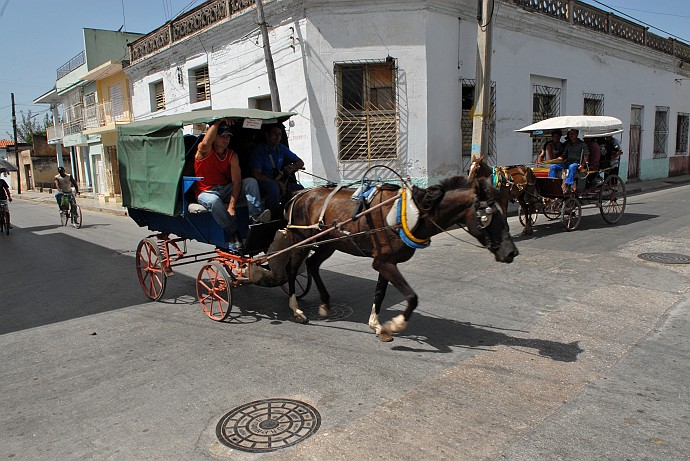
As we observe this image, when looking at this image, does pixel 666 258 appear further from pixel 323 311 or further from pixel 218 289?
pixel 218 289

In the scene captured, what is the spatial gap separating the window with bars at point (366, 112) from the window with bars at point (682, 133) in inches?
764

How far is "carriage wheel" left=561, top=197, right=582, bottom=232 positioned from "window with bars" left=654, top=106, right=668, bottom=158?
614 inches

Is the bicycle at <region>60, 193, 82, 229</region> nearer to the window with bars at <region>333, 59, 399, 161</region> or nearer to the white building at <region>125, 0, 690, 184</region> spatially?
the white building at <region>125, 0, 690, 184</region>

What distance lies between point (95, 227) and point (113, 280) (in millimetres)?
8226

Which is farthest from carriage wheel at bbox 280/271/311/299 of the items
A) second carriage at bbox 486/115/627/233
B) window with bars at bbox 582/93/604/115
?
window with bars at bbox 582/93/604/115

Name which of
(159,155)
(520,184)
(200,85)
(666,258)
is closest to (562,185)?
(520,184)

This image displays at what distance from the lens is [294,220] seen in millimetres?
5906

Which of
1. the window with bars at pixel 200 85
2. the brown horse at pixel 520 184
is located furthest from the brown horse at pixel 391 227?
the window with bars at pixel 200 85

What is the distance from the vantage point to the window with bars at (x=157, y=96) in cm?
2030

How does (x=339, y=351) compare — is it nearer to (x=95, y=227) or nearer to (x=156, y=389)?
(x=156, y=389)

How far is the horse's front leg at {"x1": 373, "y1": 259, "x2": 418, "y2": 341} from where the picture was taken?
4711mm

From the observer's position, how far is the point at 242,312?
620cm

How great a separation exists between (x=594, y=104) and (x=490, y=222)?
58.0 feet

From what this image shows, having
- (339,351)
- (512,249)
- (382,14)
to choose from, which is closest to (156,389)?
(339,351)
